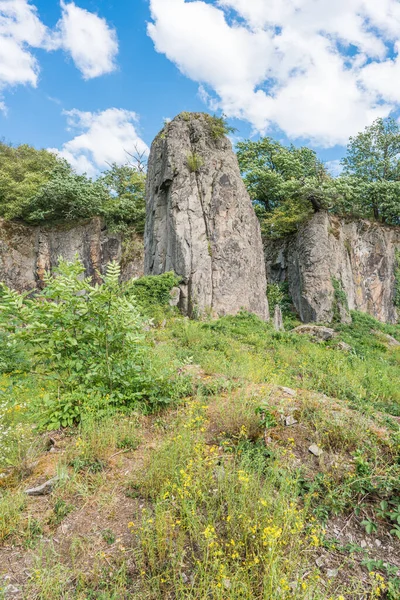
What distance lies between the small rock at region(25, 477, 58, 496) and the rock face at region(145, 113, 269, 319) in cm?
1192

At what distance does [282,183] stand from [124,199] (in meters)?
12.1

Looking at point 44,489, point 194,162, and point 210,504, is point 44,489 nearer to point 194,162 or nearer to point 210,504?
point 210,504

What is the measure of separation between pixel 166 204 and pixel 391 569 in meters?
17.0

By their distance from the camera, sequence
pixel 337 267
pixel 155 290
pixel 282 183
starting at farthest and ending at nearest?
pixel 282 183, pixel 337 267, pixel 155 290

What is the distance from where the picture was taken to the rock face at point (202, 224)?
615 inches

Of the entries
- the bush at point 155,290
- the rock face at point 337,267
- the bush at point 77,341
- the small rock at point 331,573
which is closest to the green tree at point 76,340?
the bush at point 77,341

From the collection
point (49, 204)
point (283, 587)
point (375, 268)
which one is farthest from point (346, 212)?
point (283, 587)

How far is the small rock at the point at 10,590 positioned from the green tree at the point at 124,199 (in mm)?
24111

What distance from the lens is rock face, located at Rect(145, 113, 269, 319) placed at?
15.6 meters

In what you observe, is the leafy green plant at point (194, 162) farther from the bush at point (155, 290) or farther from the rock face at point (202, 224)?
the bush at point (155, 290)

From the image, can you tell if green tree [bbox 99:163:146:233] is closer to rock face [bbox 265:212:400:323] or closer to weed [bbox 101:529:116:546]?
rock face [bbox 265:212:400:323]

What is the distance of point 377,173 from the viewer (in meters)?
28.5

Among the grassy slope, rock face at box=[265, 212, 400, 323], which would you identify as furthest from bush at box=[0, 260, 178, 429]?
rock face at box=[265, 212, 400, 323]

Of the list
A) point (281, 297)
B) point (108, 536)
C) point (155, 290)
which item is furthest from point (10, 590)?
point (281, 297)
